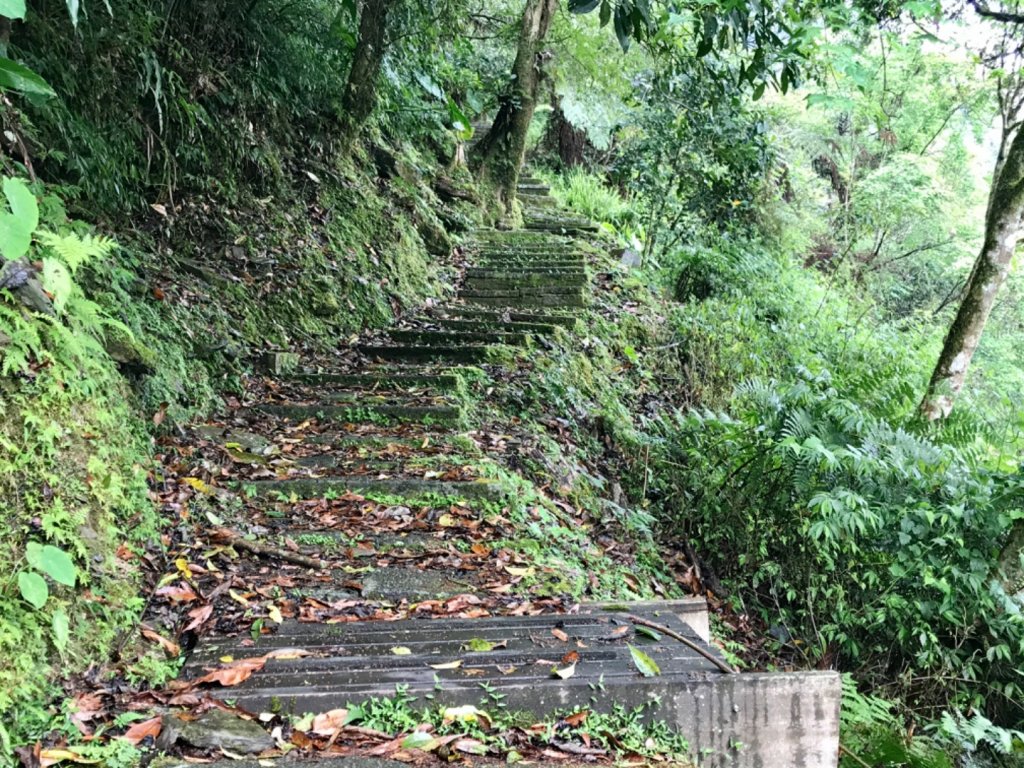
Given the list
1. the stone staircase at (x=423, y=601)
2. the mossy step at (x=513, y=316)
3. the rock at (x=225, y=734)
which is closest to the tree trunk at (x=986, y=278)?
the stone staircase at (x=423, y=601)

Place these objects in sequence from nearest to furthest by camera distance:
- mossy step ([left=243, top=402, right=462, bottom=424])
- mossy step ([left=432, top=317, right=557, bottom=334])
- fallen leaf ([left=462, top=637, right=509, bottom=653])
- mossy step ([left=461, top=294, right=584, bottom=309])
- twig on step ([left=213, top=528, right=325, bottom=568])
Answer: fallen leaf ([left=462, top=637, right=509, bottom=653])
twig on step ([left=213, top=528, right=325, bottom=568])
mossy step ([left=243, top=402, right=462, bottom=424])
mossy step ([left=432, top=317, right=557, bottom=334])
mossy step ([left=461, top=294, right=584, bottom=309])

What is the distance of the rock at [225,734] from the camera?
206cm

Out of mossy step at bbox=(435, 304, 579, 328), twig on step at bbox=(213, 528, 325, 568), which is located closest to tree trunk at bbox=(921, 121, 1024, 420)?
mossy step at bbox=(435, 304, 579, 328)

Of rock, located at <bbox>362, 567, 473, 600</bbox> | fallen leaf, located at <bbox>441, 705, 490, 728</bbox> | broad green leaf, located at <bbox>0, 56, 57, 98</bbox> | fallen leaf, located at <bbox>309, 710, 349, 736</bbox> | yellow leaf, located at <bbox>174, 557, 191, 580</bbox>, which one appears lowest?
rock, located at <bbox>362, 567, 473, 600</bbox>

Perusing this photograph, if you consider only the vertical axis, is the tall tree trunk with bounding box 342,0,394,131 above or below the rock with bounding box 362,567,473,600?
above

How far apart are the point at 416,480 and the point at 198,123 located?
3537 millimetres

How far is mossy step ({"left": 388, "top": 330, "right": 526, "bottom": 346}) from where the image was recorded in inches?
268

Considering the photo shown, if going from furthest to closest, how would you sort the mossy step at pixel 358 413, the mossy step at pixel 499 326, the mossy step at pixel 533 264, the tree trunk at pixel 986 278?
1. the mossy step at pixel 533 264
2. the mossy step at pixel 499 326
3. the tree trunk at pixel 986 278
4. the mossy step at pixel 358 413

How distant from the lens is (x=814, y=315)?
10266 millimetres

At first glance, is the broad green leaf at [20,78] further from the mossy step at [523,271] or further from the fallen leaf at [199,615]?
the mossy step at [523,271]

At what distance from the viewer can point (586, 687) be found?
7.69 feet

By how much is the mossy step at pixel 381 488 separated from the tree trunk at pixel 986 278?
3.64 m

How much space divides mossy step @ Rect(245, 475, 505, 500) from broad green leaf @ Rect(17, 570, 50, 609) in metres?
1.91

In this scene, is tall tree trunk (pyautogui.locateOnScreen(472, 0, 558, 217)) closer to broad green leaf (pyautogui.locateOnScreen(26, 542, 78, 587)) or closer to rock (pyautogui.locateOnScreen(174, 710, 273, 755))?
broad green leaf (pyautogui.locateOnScreen(26, 542, 78, 587))
